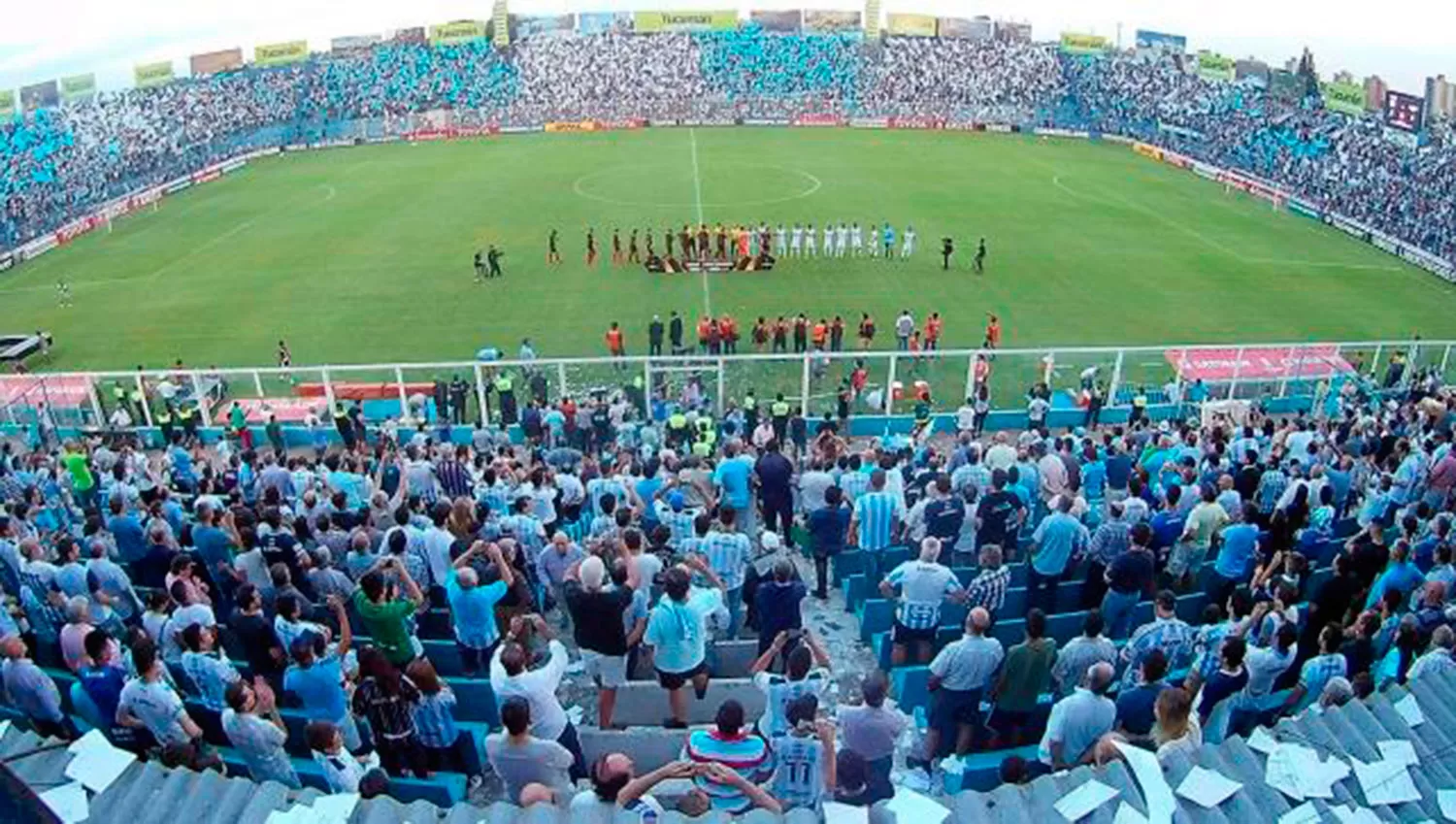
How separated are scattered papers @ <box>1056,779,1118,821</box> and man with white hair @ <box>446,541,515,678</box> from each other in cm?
519

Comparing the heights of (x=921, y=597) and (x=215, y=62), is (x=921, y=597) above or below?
below

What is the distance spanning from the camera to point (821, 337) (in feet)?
74.8

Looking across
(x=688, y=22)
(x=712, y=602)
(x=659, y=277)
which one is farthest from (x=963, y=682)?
(x=688, y=22)

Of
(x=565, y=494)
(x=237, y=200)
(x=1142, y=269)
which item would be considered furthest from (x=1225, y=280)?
(x=237, y=200)

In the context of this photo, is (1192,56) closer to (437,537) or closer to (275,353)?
(275,353)

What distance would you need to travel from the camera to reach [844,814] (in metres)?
3.78

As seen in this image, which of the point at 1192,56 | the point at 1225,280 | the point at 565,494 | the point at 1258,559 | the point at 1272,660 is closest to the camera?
the point at 1272,660

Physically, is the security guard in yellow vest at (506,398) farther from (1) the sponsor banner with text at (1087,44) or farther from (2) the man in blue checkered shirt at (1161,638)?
(1) the sponsor banner with text at (1087,44)

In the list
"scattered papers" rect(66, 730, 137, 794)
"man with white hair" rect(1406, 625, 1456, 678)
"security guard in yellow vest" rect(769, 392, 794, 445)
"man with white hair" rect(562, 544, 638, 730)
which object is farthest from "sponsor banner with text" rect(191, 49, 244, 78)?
"man with white hair" rect(1406, 625, 1456, 678)

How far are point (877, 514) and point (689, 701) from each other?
3.11 m

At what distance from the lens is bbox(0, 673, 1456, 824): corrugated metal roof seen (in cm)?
388

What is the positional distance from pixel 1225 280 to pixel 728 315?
15.5m

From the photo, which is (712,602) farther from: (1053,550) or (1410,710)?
(1410,710)

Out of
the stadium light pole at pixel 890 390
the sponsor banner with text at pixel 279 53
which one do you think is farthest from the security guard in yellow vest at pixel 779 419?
the sponsor banner with text at pixel 279 53
